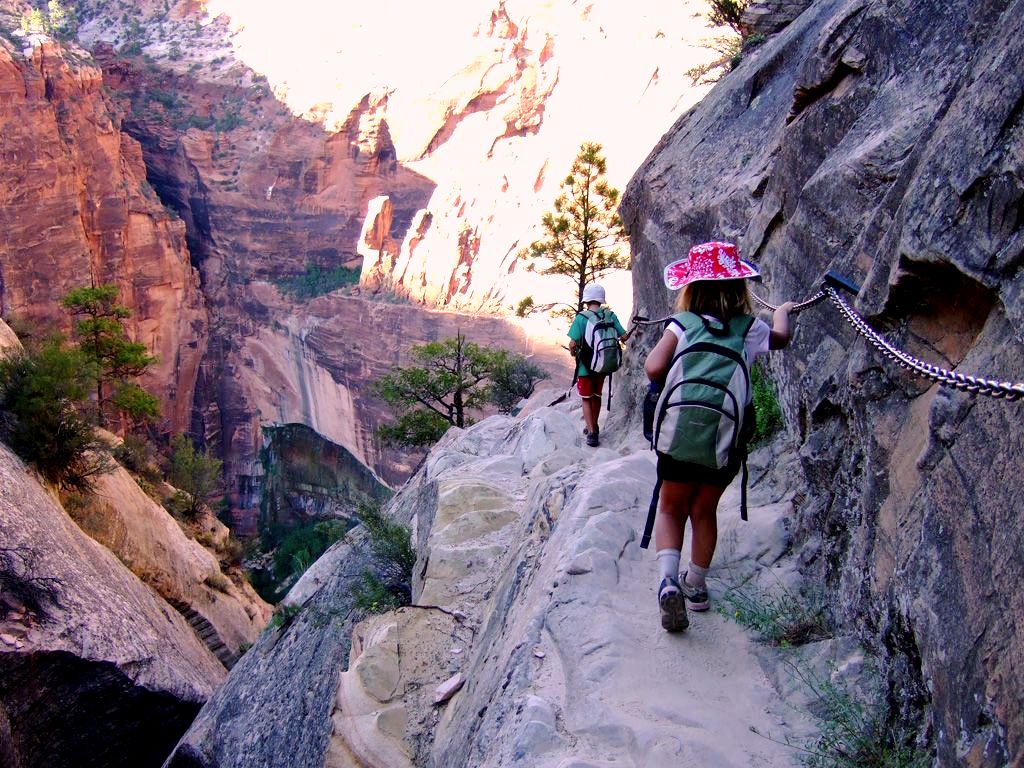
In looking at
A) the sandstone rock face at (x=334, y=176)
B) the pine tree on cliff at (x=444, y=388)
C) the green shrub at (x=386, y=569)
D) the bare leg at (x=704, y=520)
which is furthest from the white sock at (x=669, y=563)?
the sandstone rock face at (x=334, y=176)

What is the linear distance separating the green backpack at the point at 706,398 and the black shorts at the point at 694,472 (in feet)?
0.16

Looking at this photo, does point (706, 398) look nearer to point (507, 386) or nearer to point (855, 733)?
point (855, 733)

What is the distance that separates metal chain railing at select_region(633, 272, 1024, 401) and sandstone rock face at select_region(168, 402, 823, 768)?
1.29 metres

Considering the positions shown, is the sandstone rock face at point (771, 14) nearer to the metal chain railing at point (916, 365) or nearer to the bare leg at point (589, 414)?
the bare leg at point (589, 414)

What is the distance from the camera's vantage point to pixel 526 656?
3.57 meters

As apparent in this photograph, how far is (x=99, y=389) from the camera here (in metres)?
24.5

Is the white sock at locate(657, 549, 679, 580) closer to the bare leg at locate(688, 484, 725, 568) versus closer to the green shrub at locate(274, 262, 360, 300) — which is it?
the bare leg at locate(688, 484, 725, 568)

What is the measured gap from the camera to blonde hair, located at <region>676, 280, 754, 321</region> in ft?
11.1

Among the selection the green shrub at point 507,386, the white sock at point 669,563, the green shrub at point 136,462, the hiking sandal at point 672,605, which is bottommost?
the green shrub at point 136,462

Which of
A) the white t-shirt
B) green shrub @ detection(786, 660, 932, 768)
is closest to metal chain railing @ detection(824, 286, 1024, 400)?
the white t-shirt

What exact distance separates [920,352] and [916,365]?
0.50 meters

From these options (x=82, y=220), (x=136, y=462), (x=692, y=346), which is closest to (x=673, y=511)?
(x=692, y=346)

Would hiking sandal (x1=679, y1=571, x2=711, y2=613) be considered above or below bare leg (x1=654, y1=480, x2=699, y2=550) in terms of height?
below

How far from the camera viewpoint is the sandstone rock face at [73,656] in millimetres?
9703
